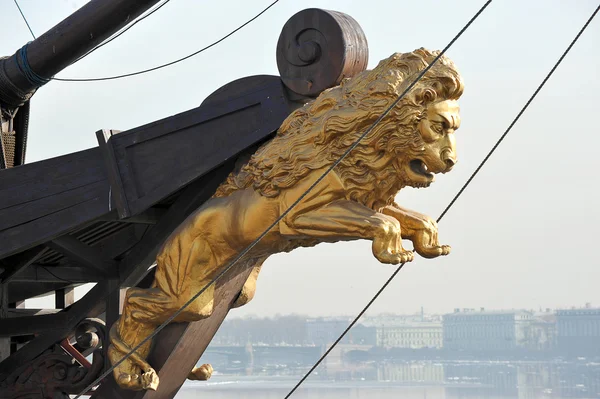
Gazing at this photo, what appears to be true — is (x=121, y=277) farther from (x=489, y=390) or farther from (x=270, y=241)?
(x=489, y=390)

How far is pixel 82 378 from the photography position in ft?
15.2

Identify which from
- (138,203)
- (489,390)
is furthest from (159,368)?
(489,390)

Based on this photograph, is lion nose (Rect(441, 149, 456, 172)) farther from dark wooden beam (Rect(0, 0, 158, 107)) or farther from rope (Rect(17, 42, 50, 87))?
rope (Rect(17, 42, 50, 87))

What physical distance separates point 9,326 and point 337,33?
85.2 inches

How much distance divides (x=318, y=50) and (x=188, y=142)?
622 millimetres

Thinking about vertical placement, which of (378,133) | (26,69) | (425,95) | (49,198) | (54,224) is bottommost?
(54,224)

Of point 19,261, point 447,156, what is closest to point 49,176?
point 19,261

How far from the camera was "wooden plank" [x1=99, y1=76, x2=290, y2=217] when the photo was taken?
13.8 ft

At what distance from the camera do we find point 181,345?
14.6 feet

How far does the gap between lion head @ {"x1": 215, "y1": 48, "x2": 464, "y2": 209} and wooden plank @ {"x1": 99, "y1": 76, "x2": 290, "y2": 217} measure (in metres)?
0.18

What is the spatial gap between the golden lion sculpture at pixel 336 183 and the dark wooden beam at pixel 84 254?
30 cm

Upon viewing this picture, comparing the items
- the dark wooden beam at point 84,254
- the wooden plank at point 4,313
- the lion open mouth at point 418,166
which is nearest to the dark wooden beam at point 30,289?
the wooden plank at point 4,313

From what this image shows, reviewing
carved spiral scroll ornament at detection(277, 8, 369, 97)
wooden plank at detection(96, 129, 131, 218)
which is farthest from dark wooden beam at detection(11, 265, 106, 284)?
carved spiral scroll ornament at detection(277, 8, 369, 97)

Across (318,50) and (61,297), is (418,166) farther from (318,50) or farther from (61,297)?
(61,297)
